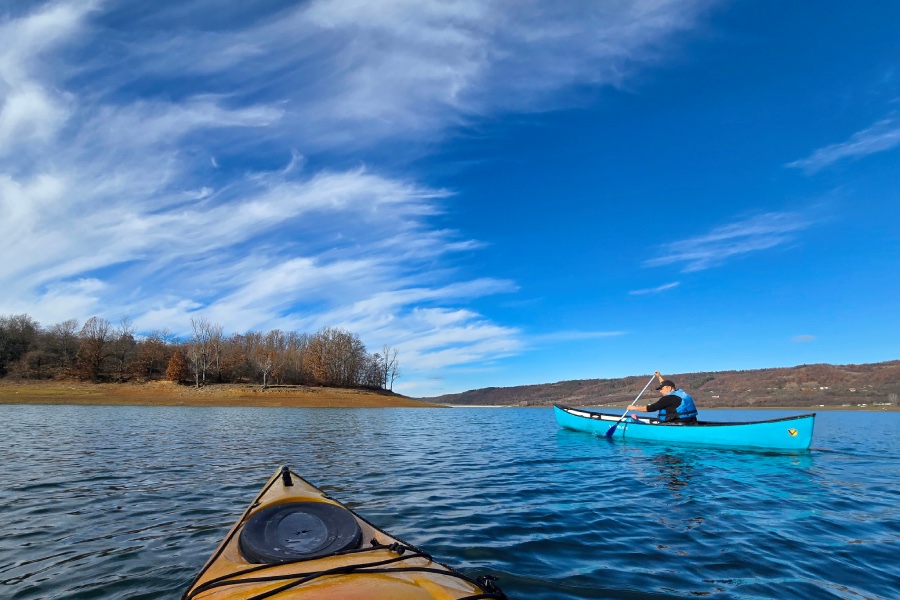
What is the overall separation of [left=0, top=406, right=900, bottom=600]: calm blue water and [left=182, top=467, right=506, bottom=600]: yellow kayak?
1.52 m

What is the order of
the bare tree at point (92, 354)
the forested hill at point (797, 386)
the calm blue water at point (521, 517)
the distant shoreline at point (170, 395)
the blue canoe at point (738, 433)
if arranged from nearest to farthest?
the calm blue water at point (521, 517)
the blue canoe at point (738, 433)
the distant shoreline at point (170, 395)
the bare tree at point (92, 354)
the forested hill at point (797, 386)

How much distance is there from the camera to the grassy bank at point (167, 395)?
5503 cm

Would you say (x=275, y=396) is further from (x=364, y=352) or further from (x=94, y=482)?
(x=94, y=482)

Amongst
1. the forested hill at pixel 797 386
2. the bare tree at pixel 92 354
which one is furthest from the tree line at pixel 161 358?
the forested hill at pixel 797 386

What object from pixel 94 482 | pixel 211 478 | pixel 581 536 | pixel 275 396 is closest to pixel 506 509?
pixel 581 536

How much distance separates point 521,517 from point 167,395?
2725 inches

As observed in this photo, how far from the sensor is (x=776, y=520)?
786 cm

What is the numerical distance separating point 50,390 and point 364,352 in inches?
2139

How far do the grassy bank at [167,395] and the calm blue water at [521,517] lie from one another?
48.9 m

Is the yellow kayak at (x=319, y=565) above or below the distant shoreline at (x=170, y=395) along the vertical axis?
above

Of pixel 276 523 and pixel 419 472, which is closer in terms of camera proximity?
pixel 276 523

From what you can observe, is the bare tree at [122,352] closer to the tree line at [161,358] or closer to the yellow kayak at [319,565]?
the tree line at [161,358]

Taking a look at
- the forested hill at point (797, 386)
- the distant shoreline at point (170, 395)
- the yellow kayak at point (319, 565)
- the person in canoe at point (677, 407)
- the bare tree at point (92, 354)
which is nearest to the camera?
the yellow kayak at point (319, 565)

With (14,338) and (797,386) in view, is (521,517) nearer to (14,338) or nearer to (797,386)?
(14,338)
